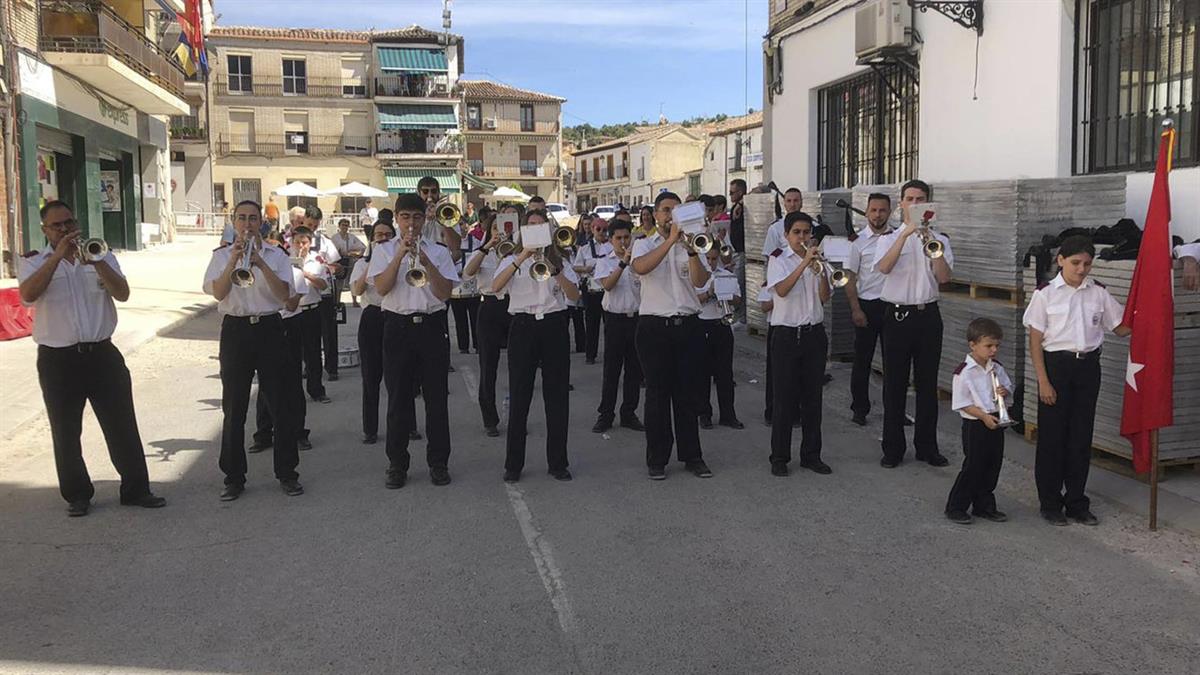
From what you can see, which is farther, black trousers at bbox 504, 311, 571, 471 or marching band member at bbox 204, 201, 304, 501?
black trousers at bbox 504, 311, 571, 471

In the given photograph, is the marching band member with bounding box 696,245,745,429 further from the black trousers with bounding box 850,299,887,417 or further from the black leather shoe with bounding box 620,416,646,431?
the black trousers with bounding box 850,299,887,417

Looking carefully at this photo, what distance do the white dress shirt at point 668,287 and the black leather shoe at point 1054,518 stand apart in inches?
101

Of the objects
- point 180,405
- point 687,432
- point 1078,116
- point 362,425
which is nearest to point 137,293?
point 180,405

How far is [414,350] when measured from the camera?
21.9 ft

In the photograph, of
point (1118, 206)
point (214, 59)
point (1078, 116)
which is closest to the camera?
point (1118, 206)

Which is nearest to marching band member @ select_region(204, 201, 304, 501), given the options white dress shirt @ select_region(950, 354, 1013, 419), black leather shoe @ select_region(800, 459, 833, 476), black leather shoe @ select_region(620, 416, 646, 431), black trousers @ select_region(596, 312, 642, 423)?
black trousers @ select_region(596, 312, 642, 423)

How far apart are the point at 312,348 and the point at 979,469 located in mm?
6228

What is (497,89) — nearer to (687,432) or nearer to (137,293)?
(137,293)

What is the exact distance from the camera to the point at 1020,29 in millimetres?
10328

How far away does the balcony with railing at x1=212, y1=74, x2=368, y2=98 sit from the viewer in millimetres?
53750

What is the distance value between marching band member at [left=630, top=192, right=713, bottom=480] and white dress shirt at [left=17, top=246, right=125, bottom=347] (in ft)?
11.1

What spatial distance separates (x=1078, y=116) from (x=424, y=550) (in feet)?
26.2

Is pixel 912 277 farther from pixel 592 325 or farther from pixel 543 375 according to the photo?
pixel 592 325

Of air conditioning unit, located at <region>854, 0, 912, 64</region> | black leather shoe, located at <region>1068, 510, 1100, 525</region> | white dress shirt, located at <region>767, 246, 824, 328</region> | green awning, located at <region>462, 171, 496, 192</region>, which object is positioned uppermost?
green awning, located at <region>462, 171, 496, 192</region>
